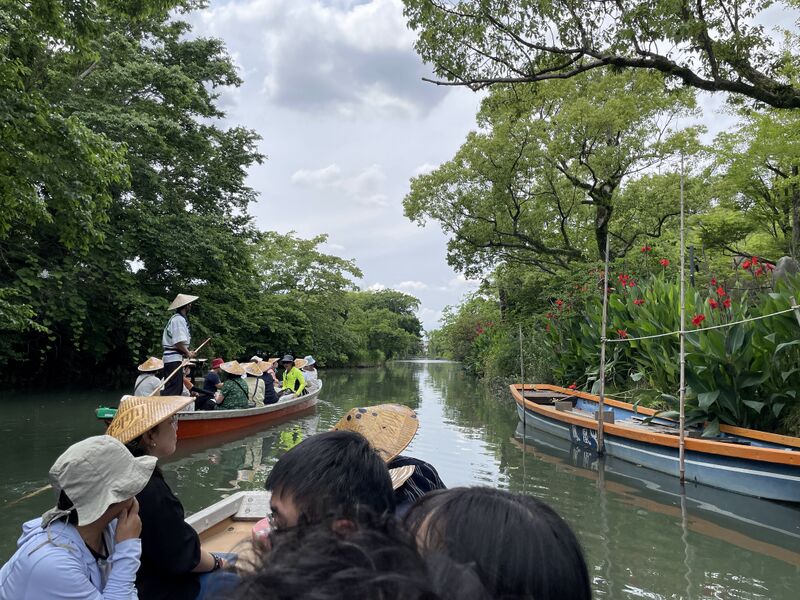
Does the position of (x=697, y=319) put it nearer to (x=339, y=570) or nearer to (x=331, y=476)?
(x=331, y=476)

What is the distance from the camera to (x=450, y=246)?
19.3m

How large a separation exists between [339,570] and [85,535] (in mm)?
1716

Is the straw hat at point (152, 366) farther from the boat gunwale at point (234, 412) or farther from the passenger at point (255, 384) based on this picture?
the passenger at point (255, 384)

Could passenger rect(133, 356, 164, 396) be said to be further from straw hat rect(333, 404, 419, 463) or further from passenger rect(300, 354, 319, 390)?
passenger rect(300, 354, 319, 390)

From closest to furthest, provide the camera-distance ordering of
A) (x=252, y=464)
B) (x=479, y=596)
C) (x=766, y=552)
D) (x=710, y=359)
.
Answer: (x=479, y=596), (x=766, y=552), (x=710, y=359), (x=252, y=464)

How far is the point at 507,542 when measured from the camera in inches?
29.5

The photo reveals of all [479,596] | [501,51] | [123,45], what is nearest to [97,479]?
[479,596]

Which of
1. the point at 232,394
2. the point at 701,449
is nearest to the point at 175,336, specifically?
the point at 232,394

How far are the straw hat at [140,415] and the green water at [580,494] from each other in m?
2.95

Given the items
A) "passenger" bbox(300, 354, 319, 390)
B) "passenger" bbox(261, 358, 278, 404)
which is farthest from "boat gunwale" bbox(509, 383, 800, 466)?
"passenger" bbox(300, 354, 319, 390)

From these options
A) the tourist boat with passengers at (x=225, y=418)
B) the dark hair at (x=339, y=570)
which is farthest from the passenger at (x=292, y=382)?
the dark hair at (x=339, y=570)

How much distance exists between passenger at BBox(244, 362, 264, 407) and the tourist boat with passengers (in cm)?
38

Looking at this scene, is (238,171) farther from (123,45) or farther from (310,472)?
(310,472)

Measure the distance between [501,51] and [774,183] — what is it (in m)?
11.9
